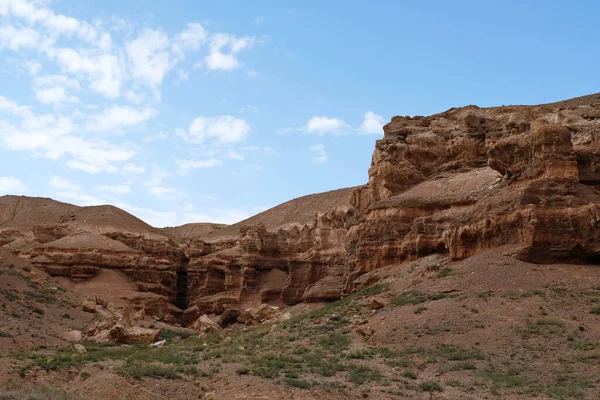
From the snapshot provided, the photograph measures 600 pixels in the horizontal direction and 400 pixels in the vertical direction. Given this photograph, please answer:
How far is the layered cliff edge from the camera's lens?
2766cm

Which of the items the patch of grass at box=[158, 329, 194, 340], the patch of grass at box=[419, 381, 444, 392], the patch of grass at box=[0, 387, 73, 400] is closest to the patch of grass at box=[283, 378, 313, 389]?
the patch of grass at box=[419, 381, 444, 392]

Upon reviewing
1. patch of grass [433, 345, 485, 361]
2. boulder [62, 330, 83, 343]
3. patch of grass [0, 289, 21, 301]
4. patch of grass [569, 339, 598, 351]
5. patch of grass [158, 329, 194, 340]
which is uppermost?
patch of grass [0, 289, 21, 301]

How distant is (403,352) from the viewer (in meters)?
21.6

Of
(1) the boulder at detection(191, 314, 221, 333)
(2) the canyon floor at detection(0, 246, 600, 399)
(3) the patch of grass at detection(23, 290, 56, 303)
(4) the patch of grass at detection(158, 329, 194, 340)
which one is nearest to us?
(2) the canyon floor at detection(0, 246, 600, 399)

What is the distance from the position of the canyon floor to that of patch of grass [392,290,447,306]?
0.29 feet

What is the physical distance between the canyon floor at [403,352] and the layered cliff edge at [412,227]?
4.99 feet

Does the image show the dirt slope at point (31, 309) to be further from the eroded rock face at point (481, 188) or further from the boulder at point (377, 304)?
the eroded rock face at point (481, 188)

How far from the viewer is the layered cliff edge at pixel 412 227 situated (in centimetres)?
2766

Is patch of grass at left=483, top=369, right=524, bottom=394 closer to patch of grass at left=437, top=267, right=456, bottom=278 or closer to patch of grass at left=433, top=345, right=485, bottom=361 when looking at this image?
patch of grass at left=433, top=345, right=485, bottom=361

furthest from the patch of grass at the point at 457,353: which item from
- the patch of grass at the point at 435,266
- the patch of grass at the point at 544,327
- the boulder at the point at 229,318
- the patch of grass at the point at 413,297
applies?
the boulder at the point at 229,318

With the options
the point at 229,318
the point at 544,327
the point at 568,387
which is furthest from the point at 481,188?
the point at 229,318

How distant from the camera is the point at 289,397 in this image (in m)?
16.4

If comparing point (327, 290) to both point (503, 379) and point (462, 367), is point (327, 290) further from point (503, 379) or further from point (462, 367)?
point (503, 379)

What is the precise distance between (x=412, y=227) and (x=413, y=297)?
778 cm
